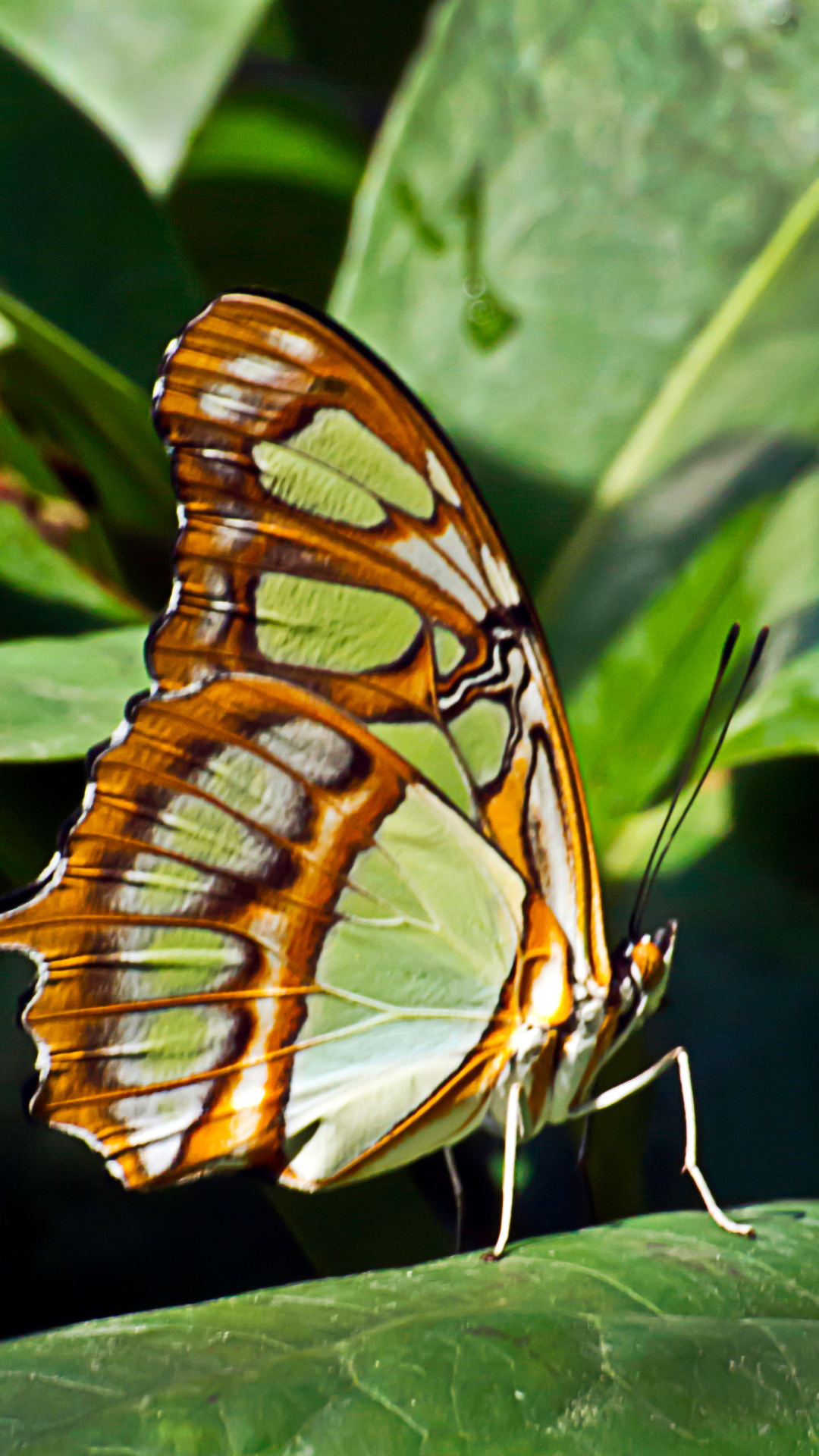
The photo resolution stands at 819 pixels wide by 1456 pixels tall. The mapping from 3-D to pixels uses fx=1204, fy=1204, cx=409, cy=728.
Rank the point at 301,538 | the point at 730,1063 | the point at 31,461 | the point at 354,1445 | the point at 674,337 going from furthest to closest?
the point at 674,337
the point at 31,461
the point at 730,1063
the point at 301,538
the point at 354,1445

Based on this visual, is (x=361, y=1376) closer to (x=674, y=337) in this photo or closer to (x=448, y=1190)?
(x=448, y=1190)

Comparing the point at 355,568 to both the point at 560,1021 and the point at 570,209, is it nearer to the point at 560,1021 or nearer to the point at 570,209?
the point at 560,1021

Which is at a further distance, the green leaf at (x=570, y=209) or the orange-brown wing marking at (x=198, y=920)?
the green leaf at (x=570, y=209)

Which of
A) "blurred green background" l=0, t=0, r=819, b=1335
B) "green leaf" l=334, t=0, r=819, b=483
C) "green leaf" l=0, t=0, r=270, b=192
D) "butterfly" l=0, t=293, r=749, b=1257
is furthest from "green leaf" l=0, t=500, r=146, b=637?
"green leaf" l=0, t=0, r=270, b=192

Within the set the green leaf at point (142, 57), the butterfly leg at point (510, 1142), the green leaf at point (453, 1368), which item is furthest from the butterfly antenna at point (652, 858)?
the green leaf at point (142, 57)

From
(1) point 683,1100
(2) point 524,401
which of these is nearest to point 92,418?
(2) point 524,401

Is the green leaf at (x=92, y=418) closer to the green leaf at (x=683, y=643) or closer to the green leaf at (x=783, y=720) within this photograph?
the green leaf at (x=683, y=643)

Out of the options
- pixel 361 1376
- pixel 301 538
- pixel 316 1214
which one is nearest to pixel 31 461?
pixel 301 538
